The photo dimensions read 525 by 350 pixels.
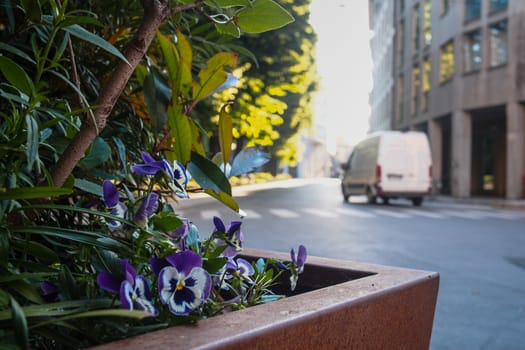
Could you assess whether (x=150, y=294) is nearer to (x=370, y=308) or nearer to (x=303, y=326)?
(x=303, y=326)

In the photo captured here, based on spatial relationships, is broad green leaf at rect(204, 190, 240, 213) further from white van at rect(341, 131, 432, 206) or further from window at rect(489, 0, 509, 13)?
window at rect(489, 0, 509, 13)

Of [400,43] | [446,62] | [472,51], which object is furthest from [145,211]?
[400,43]

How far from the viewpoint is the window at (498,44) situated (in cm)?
2208


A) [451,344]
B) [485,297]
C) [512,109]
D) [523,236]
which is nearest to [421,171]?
[512,109]

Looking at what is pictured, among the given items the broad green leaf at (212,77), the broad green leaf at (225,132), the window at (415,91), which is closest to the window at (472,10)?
the window at (415,91)

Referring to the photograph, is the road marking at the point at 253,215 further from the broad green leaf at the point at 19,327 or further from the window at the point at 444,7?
the window at the point at 444,7

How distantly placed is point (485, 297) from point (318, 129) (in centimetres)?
9072

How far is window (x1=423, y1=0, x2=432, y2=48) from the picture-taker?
28.3m

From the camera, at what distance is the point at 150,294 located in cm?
86

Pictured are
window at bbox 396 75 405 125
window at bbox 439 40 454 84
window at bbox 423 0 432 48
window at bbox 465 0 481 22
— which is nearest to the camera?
window at bbox 465 0 481 22

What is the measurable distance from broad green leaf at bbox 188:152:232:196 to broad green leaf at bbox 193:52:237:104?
173 mm

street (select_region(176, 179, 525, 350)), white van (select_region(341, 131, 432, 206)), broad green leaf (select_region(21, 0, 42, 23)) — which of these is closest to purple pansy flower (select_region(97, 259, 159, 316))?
broad green leaf (select_region(21, 0, 42, 23))

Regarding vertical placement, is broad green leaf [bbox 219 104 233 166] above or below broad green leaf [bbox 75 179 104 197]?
above

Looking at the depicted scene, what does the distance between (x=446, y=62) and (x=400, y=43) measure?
9568mm
